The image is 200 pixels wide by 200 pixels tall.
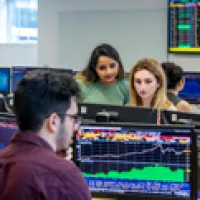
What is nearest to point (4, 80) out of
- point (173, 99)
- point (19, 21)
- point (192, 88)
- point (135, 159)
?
point (19, 21)

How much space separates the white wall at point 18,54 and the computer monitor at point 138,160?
465 centimetres

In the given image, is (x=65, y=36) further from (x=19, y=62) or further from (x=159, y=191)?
(x=159, y=191)

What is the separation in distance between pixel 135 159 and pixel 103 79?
1.43m

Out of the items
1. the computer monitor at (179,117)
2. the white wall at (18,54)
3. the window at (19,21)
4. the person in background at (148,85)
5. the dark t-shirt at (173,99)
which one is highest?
the window at (19,21)

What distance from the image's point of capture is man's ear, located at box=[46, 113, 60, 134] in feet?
3.94

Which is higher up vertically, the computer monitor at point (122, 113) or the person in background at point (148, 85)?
the person in background at point (148, 85)

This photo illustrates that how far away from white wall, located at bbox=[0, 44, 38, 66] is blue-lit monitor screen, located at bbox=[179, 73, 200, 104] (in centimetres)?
275

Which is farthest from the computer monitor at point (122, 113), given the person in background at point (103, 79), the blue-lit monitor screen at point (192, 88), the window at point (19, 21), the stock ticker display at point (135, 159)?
the window at point (19, 21)

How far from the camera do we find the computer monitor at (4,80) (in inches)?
203

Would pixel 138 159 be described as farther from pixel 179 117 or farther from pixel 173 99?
A: pixel 173 99

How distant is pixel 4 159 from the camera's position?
1.19m

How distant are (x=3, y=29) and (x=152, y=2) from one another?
8.68ft

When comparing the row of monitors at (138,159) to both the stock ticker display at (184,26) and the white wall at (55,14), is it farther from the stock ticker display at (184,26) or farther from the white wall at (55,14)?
the white wall at (55,14)

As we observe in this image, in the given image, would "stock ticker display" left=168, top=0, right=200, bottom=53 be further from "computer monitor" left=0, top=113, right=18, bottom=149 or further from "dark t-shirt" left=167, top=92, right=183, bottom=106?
"computer monitor" left=0, top=113, right=18, bottom=149
